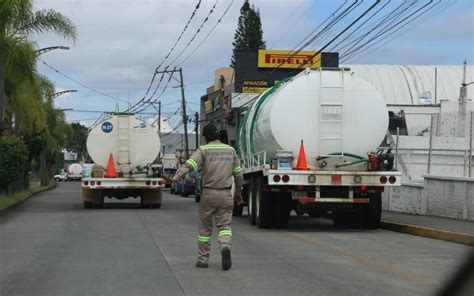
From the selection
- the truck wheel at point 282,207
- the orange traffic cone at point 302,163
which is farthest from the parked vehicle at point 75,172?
the orange traffic cone at point 302,163

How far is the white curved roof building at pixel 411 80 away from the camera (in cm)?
6406

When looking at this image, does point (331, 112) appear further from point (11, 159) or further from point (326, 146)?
point (11, 159)

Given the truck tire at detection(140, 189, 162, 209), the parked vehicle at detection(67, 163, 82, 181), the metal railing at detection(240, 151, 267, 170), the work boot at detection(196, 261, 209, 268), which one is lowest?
the parked vehicle at detection(67, 163, 82, 181)

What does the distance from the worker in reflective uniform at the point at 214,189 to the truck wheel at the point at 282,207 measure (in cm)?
590

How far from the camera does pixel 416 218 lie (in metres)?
17.1

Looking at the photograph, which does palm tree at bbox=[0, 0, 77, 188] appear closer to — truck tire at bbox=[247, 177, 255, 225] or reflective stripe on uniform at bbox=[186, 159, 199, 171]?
truck tire at bbox=[247, 177, 255, 225]

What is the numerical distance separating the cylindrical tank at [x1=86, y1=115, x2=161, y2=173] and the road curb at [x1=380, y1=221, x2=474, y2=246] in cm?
1037

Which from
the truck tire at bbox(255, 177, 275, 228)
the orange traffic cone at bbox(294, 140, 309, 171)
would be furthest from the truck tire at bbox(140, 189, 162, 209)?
the orange traffic cone at bbox(294, 140, 309, 171)

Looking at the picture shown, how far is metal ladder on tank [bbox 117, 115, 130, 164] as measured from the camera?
77.4 ft

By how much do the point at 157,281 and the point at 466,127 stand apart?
853 inches

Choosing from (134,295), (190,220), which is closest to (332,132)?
(190,220)

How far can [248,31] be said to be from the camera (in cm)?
6531

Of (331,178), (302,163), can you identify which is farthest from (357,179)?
(302,163)

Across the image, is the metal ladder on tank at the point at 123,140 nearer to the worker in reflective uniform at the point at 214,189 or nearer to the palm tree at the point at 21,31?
the palm tree at the point at 21,31
